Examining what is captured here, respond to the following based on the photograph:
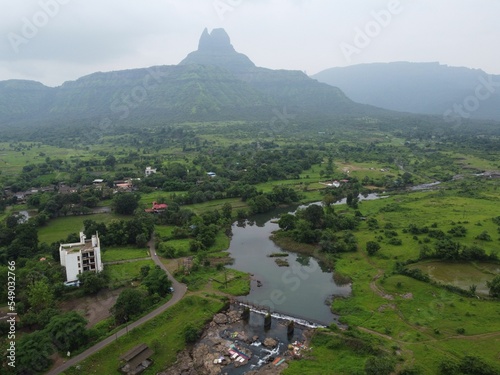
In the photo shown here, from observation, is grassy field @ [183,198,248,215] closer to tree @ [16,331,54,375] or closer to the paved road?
the paved road

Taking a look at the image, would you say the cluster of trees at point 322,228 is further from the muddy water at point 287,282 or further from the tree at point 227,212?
the tree at point 227,212

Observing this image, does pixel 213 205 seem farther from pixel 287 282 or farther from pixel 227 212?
pixel 287 282

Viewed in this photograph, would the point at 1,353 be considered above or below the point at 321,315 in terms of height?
above

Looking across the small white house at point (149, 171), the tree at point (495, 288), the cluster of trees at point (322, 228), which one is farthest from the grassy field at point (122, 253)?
the small white house at point (149, 171)

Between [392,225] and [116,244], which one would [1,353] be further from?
[392,225]

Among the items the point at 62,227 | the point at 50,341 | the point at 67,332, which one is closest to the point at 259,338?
the point at 67,332

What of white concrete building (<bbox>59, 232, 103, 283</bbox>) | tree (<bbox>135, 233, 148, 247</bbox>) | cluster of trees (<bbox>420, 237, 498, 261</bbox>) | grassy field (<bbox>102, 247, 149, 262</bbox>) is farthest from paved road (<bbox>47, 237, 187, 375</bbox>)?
cluster of trees (<bbox>420, 237, 498, 261</bbox>)

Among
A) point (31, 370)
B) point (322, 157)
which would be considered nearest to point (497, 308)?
point (31, 370)
